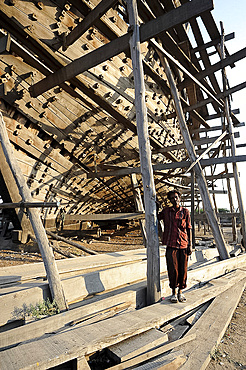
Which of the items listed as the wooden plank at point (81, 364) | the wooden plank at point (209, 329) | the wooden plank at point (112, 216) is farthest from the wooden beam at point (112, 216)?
the wooden plank at point (81, 364)

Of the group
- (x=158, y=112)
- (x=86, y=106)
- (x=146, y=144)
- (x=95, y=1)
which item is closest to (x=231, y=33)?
(x=158, y=112)

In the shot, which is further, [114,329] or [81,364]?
[114,329]

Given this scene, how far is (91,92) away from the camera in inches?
195

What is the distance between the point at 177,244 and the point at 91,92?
339cm

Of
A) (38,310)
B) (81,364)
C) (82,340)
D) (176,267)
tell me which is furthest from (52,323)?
(176,267)

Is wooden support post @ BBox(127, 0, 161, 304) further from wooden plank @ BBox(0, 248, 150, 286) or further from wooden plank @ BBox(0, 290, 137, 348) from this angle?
wooden plank @ BBox(0, 248, 150, 286)

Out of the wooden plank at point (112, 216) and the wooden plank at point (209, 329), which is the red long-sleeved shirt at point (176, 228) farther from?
the wooden plank at point (112, 216)

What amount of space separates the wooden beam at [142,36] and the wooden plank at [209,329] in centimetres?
362

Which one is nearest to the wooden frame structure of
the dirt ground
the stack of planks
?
the stack of planks

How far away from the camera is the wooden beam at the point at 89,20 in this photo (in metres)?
3.47

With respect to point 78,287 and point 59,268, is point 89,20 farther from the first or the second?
point 78,287

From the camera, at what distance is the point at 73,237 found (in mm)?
7812

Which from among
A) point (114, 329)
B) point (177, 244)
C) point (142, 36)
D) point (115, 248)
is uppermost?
point (142, 36)

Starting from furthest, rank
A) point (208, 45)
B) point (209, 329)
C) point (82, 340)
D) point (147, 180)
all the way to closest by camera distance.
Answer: point (208, 45) < point (147, 180) < point (209, 329) < point (82, 340)
